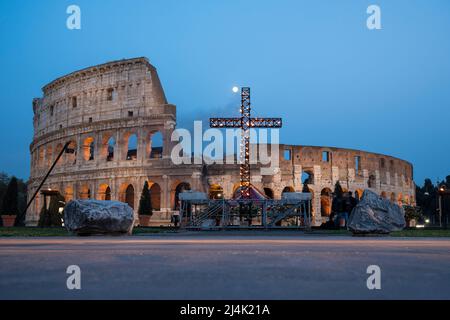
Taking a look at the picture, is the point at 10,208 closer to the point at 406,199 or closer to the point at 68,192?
the point at 68,192

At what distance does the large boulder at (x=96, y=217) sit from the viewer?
44.7ft

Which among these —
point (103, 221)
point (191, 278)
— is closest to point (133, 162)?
point (103, 221)

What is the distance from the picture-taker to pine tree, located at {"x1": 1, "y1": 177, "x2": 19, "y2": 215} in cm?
2945

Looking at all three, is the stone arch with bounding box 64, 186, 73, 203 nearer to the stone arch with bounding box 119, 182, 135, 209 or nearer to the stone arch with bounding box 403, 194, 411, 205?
the stone arch with bounding box 119, 182, 135, 209

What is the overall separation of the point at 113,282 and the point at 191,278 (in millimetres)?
531

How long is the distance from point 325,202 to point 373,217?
28.8 metres

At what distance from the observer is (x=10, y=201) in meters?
29.9

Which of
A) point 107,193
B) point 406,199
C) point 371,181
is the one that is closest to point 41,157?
point 107,193

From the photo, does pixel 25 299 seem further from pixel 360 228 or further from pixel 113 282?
pixel 360 228

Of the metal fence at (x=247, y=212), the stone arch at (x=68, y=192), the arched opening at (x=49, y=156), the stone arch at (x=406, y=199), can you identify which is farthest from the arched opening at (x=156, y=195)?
the stone arch at (x=406, y=199)

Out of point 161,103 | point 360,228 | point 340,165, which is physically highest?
point 161,103

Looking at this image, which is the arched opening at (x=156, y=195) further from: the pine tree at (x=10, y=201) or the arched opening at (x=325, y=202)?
the arched opening at (x=325, y=202)

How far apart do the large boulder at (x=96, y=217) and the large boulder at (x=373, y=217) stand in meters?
7.23
